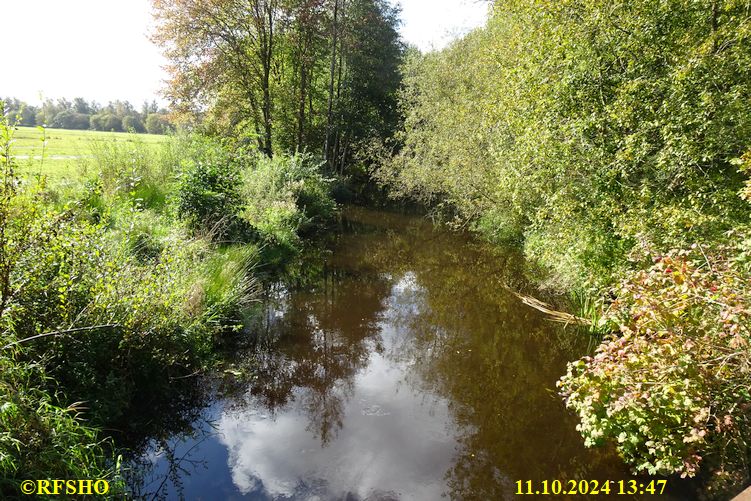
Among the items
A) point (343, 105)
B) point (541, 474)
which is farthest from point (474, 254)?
point (343, 105)

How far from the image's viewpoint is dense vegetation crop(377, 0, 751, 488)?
4.05 meters

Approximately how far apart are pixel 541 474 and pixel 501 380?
7.06ft

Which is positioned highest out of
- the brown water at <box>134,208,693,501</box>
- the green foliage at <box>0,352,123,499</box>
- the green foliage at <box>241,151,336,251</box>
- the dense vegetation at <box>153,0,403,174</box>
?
the dense vegetation at <box>153,0,403,174</box>

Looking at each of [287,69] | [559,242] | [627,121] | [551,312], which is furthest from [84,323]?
[287,69]

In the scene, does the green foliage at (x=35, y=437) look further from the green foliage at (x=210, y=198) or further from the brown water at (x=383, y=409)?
the green foliage at (x=210, y=198)

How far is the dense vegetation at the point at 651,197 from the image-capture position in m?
4.05

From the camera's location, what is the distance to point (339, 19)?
2288 centimetres

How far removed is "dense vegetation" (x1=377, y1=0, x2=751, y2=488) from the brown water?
2.52 ft

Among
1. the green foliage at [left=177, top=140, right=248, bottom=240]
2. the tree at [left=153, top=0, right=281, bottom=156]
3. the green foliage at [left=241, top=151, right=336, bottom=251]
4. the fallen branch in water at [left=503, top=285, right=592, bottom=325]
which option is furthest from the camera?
the tree at [left=153, top=0, right=281, bottom=156]

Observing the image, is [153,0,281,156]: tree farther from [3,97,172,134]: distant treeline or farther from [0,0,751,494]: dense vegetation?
[3,97,172,134]: distant treeline

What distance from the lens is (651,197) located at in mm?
6883

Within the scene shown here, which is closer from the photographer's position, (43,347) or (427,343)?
(43,347)

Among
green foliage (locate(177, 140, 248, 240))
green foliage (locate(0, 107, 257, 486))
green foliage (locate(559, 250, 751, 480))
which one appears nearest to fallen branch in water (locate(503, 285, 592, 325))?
green foliage (locate(559, 250, 751, 480))

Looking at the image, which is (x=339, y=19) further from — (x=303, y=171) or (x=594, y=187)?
(x=594, y=187)
